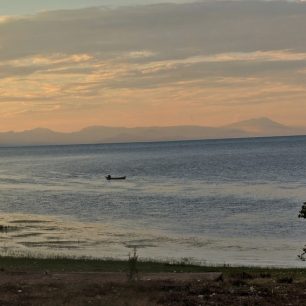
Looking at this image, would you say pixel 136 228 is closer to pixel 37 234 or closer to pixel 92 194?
pixel 37 234

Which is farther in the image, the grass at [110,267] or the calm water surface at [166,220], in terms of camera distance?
the calm water surface at [166,220]

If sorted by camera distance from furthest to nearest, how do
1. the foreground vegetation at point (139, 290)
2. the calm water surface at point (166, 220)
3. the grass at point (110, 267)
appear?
the calm water surface at point (166, 220) → the grass at point (110, 267) → the foreground vegetation at point (139, 290)

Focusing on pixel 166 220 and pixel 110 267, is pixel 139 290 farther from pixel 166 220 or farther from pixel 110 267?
pixel 166 220

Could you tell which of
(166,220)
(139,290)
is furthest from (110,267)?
(166,220)

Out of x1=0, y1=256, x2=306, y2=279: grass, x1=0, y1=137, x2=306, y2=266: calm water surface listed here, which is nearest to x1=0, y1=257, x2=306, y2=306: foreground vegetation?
x1=0, y1=256, x2=306, y2=279: grass

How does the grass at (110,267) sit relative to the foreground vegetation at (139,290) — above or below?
below

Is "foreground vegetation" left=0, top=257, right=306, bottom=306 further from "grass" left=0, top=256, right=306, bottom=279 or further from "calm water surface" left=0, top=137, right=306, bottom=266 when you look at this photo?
"calm water surface" left=0, top=137, right=306, bottom=266

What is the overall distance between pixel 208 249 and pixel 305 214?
688 inches

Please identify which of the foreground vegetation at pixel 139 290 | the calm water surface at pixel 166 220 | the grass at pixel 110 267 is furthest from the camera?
the calm water surface at pixel 166 220

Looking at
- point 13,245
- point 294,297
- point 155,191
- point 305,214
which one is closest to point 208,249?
point 13,245

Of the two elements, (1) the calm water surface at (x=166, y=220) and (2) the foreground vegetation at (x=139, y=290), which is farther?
(1) the calm water surface at (x=166, y=220)

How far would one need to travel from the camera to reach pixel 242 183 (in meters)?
79.0

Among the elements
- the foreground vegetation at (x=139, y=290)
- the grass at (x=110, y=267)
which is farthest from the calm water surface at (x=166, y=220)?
the foreground vegetation at (x=139, y=290)

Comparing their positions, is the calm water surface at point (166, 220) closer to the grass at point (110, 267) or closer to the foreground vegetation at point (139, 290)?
the grass at point (110, 267)
